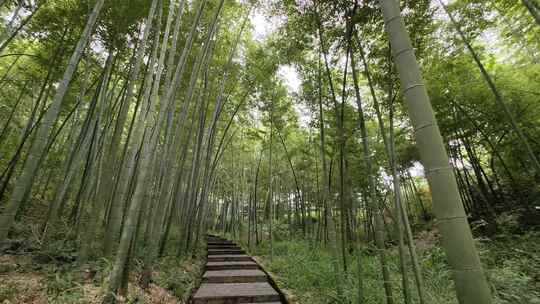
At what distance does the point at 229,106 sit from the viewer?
630 cm

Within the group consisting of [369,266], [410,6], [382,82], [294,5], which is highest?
[294,5]

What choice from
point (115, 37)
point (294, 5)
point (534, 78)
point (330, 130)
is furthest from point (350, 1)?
point (534, 78)

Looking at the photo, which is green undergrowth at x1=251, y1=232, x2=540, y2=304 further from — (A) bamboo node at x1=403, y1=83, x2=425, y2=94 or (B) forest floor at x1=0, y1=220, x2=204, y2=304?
(A) bamboo node at x1=403, y1=83, x2=425, y2=94

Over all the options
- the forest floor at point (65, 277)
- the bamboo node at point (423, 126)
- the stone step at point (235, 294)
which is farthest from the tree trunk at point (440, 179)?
the forest floor at point (65, 277)

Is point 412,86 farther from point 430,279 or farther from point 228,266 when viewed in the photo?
point 228,266

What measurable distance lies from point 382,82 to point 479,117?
4.55 metres

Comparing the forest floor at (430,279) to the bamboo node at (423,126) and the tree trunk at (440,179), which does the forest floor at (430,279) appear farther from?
the bamboo node at (423,126)

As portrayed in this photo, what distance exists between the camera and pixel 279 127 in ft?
20.6

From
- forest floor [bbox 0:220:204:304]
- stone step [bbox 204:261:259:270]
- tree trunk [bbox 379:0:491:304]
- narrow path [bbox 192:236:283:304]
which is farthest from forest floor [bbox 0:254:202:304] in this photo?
tree trunk [bbox 379:0:491:304]

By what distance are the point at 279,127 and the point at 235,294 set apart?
4.56 metres

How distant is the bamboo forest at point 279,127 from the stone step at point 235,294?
21mm

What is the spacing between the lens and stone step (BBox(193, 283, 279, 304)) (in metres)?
2.27

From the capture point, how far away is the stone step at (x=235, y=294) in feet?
7.46

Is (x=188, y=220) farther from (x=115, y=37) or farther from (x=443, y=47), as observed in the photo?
(x=443, y=47)
